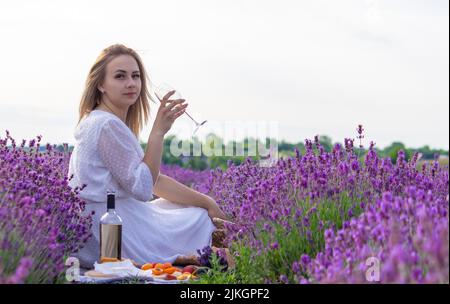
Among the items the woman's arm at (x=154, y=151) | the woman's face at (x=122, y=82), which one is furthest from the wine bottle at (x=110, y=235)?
the woman's face at (x=122, y=82)

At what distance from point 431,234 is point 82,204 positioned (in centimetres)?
240

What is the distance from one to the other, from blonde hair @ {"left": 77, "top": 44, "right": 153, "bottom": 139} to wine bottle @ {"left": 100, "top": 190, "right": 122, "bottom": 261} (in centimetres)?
103

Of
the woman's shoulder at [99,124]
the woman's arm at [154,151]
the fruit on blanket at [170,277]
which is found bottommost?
the fruit on blanket at [170,277]

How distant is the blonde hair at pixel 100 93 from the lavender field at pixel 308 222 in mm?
565

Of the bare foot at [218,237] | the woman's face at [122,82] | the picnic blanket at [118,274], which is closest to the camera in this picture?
the picnic blanket at [118,274]

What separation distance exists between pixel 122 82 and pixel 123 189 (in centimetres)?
71

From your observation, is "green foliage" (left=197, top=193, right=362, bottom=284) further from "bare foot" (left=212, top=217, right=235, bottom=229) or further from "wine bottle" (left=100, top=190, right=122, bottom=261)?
"bare foot" (left=212, top=217, right=235, bottom=229)

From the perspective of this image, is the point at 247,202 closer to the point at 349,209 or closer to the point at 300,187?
the point at 300,187

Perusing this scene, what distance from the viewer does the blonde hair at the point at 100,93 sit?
193 inches

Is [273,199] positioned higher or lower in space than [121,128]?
lower

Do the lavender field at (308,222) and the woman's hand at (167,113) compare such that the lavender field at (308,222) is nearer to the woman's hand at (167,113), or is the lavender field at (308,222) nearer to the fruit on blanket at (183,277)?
the fruit on blanket at (183,277)
